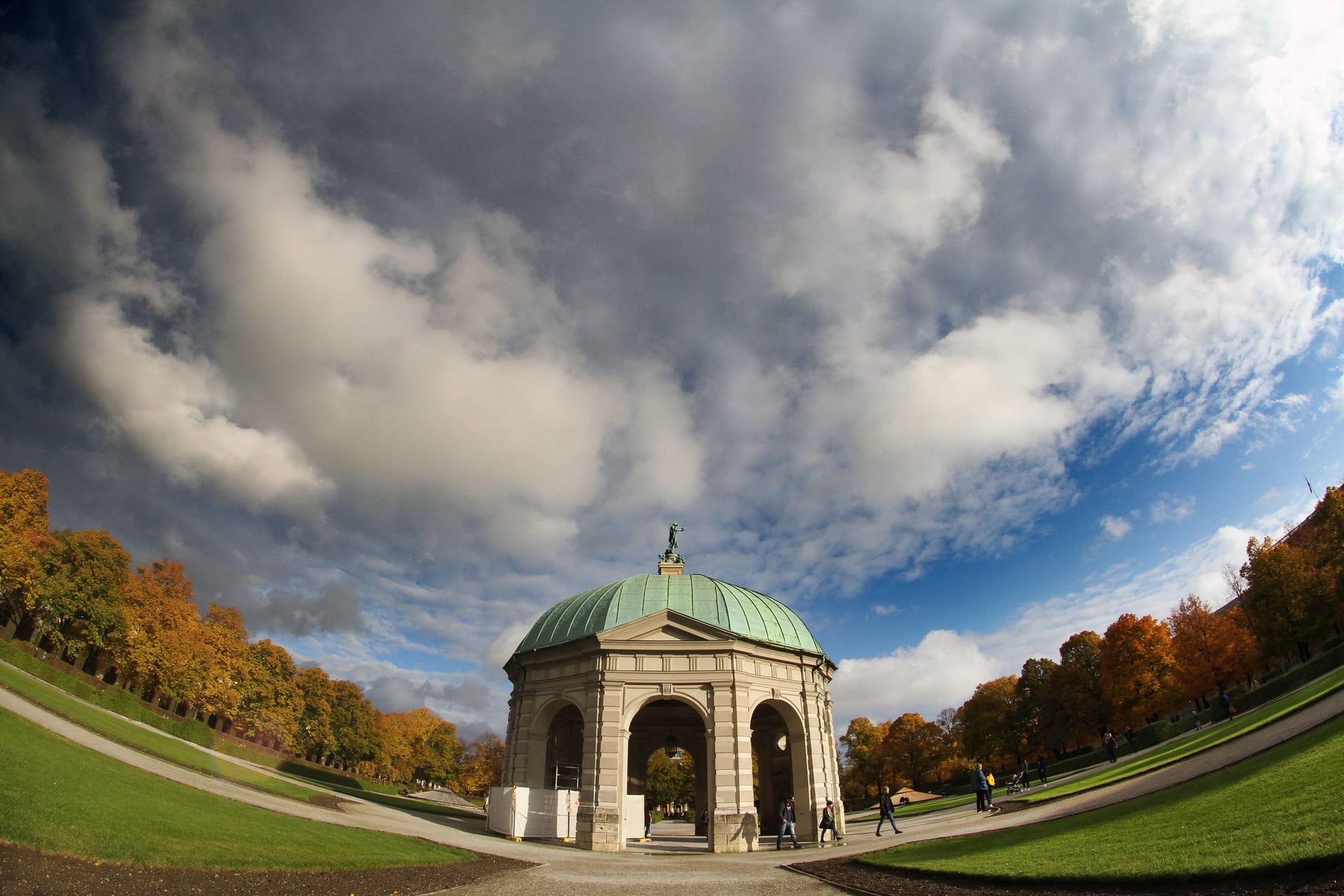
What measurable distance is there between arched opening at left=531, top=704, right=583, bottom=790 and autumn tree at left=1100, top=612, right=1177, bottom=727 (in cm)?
4993

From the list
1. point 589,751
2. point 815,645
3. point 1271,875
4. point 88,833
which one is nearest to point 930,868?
point 1271,875

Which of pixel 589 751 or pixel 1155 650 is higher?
pixel 1155 650

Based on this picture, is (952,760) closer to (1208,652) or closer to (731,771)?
(1208,652)

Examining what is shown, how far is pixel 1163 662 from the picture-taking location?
56.5 m

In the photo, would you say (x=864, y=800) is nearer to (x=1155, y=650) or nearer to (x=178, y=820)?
(x=1155, y=650)

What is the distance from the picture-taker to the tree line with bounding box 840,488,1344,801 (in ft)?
171

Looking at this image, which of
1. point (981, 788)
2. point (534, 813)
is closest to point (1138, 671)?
point (981, 788)

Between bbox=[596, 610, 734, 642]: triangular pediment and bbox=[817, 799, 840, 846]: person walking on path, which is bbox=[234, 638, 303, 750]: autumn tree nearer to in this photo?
bbox=[596, 610, 734, 642]: triangular pediment

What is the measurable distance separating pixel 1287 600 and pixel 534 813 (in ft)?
202

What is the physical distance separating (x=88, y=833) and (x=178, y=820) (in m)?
4.06

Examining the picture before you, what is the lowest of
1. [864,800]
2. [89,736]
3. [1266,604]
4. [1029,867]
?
[864,800]

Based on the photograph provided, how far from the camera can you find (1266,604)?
5350cm

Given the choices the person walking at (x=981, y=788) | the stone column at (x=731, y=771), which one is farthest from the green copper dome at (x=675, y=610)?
the person walking at (x=981, y=788)

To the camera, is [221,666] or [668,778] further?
[668,778]
